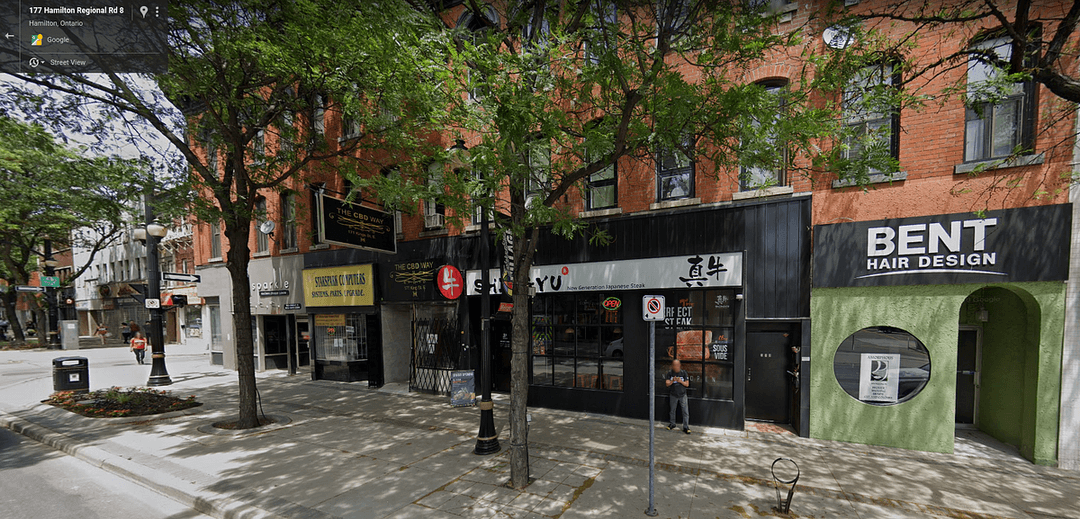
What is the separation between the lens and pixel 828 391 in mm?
7961

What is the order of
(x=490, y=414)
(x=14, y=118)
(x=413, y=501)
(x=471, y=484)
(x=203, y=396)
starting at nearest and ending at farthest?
(x=413, y=501) < (x=471, y=484) < (x=490, y=414) < (x=14, y=118) < (x=203, y=396)

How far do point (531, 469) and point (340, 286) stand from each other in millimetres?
9886

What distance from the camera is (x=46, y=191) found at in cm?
1596

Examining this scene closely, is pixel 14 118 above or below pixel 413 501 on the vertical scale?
above

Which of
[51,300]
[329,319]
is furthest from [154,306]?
[51,300]

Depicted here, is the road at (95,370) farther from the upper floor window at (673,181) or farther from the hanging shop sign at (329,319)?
the upper floor window at (673,181)

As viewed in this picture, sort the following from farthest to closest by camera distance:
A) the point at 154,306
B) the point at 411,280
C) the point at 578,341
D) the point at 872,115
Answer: the point at 154,306 → the point at 411,280 → the point at 578,341 → the point at 872,115

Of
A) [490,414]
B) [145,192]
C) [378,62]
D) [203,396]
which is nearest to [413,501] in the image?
[490,414]

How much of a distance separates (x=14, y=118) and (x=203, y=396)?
799cm

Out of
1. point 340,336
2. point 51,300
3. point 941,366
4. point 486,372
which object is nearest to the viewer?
point 486,372

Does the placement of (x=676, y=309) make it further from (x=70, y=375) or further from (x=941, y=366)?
(x=70, y=375)

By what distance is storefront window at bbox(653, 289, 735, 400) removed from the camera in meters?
8.76

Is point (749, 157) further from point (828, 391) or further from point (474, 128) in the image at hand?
point (828, 391)

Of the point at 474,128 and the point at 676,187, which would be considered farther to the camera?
the point at 676,187
